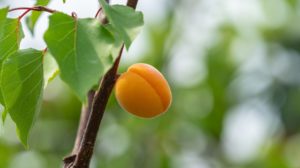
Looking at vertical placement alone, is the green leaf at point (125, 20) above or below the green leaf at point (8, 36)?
above

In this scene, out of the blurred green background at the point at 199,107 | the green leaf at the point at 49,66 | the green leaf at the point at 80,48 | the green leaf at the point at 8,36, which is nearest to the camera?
the green leaf at the point at 80,48

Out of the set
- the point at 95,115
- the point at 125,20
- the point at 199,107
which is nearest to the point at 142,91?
the point at 95,115

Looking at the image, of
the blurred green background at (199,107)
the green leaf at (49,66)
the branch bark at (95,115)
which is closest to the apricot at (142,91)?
the branch bark at (95,115)

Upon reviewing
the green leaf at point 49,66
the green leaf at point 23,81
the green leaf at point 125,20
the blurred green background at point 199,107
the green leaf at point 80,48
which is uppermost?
the green leaf at point 125,20

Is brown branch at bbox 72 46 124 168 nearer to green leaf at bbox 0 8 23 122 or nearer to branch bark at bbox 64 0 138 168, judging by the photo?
branch bark at bbox 64 0 138 168

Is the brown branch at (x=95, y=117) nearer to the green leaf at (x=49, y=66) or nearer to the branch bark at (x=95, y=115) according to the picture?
the branch bark at (x=95, y=115)

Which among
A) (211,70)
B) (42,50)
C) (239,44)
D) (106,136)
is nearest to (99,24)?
(42,50)

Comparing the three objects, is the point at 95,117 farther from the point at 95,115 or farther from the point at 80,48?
the point at 80,48

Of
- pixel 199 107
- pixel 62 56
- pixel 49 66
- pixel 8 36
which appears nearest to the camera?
pixel 62 56
